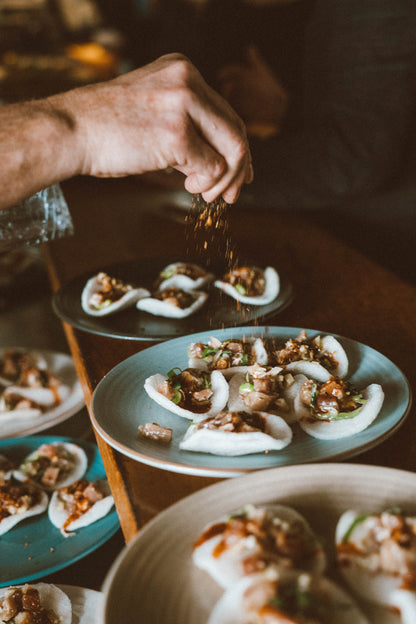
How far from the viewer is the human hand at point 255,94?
4207 millimetres

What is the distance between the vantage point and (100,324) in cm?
181

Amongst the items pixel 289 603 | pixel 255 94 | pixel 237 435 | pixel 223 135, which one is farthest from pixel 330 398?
pixel 255 94

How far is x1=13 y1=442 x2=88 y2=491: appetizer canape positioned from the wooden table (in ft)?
1.11

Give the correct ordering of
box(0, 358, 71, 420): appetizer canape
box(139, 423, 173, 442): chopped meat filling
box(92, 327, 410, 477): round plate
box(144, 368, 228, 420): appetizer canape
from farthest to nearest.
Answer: box(0, 358, 71, 420): appetizer canape < box(144, 368, 228, 420): appetizer canape < box(139, 423, 173, 442): chopped meat filling < box(92, 327, 410, 477): round plate

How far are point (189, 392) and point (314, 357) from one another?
0.36 metres

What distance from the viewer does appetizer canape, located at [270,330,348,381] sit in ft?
4.34

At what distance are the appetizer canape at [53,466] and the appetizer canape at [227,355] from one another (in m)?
0.65

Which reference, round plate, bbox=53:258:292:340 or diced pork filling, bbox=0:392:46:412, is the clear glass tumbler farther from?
diced pork filling, bbox=0:392:46:412

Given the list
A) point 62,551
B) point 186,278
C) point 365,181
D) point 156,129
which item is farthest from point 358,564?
point 365,181

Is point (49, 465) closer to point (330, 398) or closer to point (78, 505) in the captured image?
point (78, 505)

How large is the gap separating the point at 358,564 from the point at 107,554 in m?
1.00

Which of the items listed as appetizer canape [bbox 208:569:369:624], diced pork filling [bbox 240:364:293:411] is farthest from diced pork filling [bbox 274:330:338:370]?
appetizer canape [bbox 208:569:369:624]

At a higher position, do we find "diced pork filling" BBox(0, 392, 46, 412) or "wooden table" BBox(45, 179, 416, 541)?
"wooden table" BBox(45, 179, 416, 541)

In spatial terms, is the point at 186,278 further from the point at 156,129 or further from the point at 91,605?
A: the point at 91,605
